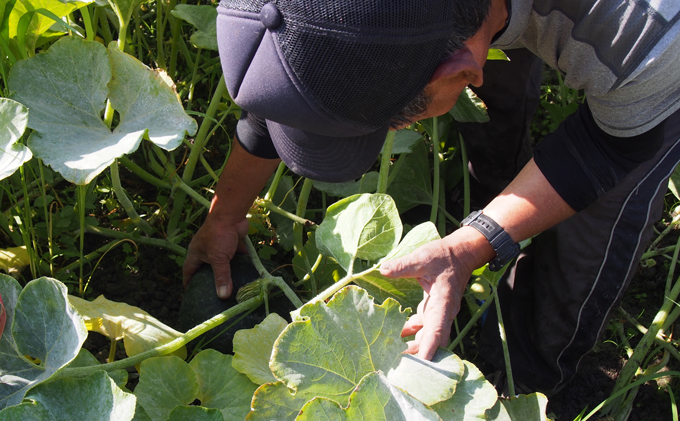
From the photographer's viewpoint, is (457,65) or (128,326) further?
(128,326)

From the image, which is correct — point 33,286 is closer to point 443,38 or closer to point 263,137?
point 263,137

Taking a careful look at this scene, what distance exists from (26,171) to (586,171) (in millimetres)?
1426

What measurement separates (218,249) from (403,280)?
495mm

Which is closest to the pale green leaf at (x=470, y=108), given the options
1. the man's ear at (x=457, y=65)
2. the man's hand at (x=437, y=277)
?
the man's hand at (x=437, y=277)

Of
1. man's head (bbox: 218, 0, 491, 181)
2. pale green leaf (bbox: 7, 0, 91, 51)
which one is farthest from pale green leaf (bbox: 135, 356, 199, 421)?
pale green leaf (bbox: 7, 0, 91, 51)

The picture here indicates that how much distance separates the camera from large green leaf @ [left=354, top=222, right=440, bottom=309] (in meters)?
1.18

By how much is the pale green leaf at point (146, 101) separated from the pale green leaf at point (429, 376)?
560mm

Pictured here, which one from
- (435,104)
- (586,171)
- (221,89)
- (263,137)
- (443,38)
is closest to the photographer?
(443,38)

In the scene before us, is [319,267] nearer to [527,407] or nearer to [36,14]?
[527,407]

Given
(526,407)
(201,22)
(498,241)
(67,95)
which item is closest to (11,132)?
(67,95)

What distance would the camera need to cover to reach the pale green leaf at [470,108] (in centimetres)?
156

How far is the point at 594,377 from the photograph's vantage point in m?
1.79

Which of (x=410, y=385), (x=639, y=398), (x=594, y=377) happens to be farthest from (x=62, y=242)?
(x=639, y=398)

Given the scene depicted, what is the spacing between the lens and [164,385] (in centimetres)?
110
